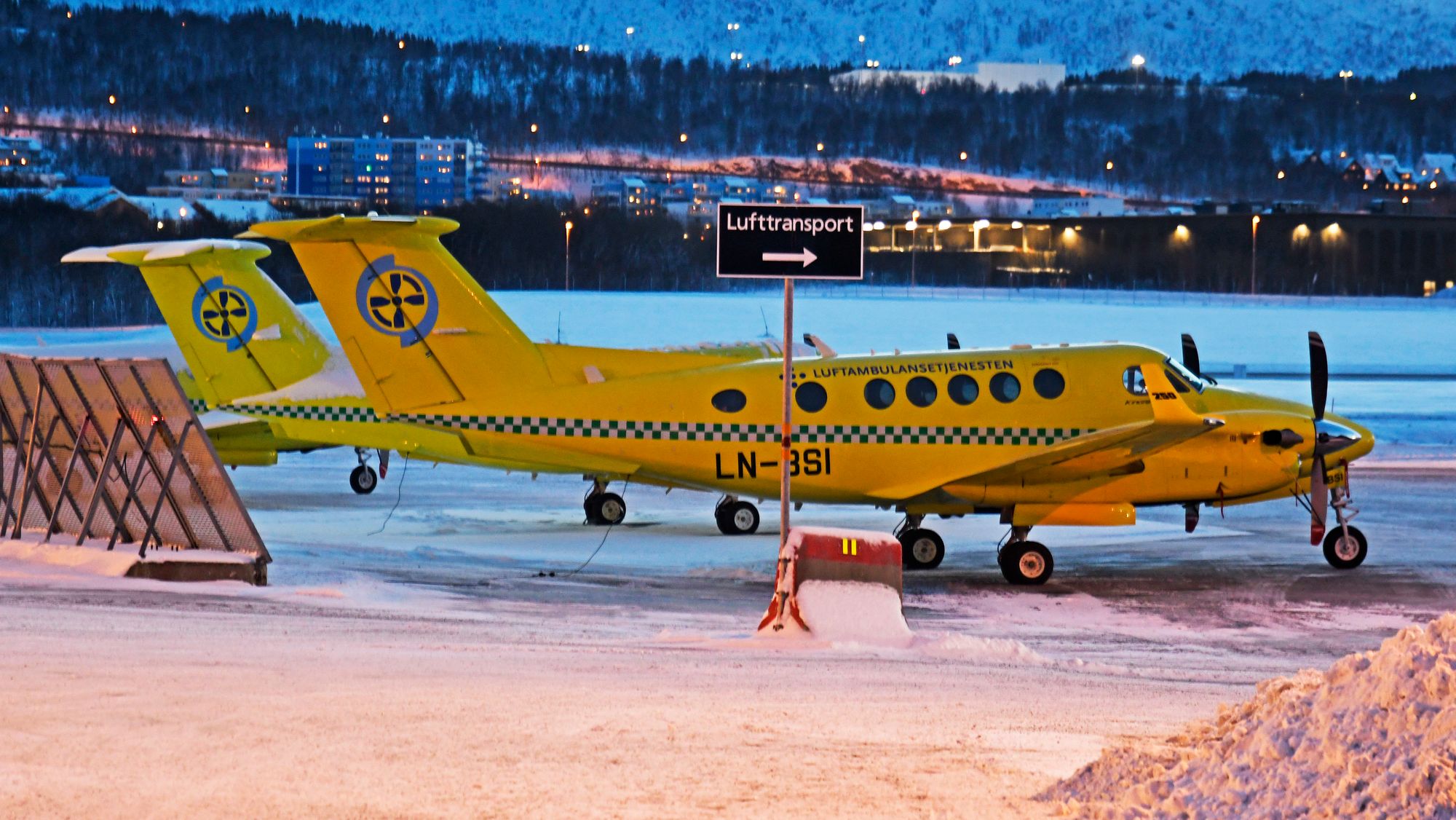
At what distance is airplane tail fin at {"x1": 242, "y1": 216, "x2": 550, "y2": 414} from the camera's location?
60.6 ft

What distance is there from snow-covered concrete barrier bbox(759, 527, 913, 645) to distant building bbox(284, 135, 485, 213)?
16724 cm

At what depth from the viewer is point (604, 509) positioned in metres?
21.6

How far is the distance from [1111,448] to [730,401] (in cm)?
396

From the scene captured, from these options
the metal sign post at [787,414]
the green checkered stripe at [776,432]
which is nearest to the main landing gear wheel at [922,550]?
the green checkered stripe at [776,432]

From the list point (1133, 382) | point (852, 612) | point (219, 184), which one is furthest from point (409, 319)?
point (219, 184)

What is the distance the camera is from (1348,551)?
18.1 meters

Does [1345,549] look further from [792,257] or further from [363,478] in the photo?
[363,478]

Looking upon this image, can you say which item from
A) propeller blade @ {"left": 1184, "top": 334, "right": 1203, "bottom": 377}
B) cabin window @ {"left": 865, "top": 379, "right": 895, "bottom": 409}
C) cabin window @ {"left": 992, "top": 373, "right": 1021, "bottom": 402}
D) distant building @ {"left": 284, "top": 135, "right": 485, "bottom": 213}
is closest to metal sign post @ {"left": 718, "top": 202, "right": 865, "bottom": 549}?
cabin window @ {"left": 865, "top": 379, "right": 895, "bottom": 409}

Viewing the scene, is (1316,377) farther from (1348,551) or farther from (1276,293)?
(1276,293)

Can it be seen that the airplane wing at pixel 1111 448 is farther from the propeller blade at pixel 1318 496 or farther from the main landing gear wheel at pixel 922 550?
the propeller blade at pixel 1318 496

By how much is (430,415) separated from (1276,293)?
331 feet

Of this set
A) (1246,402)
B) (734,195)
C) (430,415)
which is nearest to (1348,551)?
(1246,402)

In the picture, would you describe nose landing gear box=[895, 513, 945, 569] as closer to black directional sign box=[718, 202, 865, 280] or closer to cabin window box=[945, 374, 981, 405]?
cabin window box=[945, 374, 981, 405]

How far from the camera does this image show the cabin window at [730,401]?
708 inches
